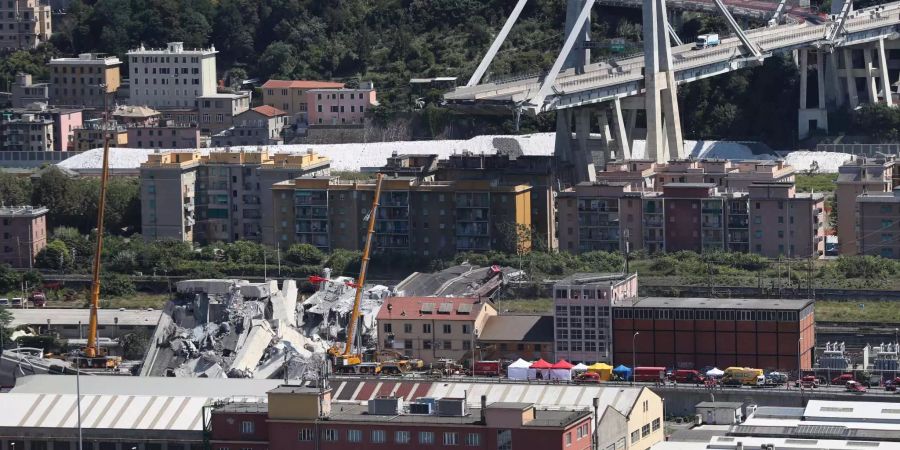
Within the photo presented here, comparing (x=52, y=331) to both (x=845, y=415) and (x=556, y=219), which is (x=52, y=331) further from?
(x=845, y=415)

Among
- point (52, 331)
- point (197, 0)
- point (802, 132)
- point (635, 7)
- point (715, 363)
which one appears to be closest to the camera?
point (715, 363)

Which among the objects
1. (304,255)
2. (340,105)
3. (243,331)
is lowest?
(243,331)

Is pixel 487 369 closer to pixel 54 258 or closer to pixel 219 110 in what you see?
pixel 54 258

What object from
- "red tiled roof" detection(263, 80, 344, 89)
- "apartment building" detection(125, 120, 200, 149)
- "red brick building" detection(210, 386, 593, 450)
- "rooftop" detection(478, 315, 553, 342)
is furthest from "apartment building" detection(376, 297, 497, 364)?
"red tiled roof" detection(263, 80, 344, 89)

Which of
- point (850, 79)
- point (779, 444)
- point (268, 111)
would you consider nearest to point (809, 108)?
point (850, 79)

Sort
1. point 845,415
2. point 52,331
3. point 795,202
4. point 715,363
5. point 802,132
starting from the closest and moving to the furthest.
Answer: point 845,415, point 715,363, point 52,331, point 795,202, point 802,132

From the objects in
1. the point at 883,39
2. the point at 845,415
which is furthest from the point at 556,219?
the point at 845,415
